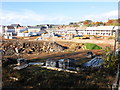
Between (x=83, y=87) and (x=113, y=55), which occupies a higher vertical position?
(x=113, y=55)

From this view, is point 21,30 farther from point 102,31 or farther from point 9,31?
point 102,31

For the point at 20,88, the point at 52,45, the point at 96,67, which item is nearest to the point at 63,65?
the point at 96,67

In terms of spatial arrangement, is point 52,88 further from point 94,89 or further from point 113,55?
point 113,55

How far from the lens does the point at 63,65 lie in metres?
10.3

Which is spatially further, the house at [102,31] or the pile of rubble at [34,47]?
the house at [102,31]

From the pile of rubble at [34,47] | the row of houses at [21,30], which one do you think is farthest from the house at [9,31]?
the pile of rubble at [34,47]

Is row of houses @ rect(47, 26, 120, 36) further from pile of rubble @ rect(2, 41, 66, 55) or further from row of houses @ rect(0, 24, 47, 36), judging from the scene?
pile of rubble @ rect(2, 41, 66, 55)

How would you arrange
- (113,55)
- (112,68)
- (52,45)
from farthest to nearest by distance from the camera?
(52,45) < (112,68) < (113,55)

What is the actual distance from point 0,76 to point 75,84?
15.8 feet

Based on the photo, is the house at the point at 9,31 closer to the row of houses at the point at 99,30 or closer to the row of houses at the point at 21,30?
the row of houses at the point at 21,30

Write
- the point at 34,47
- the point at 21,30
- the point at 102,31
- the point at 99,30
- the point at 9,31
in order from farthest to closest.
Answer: the point at 9,31 → the point at 21,30 → the point at 99,30 → the point at 102,31 → the point at 34,47

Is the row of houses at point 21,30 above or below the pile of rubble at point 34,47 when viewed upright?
above

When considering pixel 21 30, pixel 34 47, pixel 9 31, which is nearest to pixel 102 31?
pixel 34 47

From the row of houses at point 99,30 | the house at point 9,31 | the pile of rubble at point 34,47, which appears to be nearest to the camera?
the pile of rubble at point 34,47
